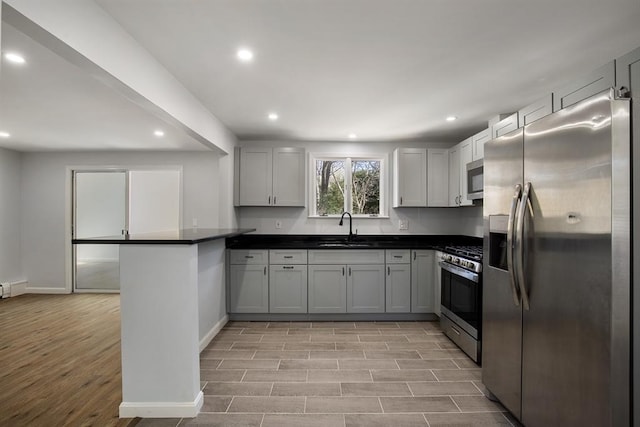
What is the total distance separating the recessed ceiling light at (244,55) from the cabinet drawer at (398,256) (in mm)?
2643

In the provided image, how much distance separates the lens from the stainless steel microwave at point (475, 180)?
3.36 meters

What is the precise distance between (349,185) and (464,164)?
1.55 meters

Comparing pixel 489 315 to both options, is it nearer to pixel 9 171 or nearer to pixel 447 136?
pixel 447 136

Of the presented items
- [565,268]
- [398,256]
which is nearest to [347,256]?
[398,256]

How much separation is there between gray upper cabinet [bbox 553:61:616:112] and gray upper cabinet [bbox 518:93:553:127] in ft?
0.13

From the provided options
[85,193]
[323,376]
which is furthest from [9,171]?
[323,376]

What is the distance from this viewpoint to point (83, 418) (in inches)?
80.8

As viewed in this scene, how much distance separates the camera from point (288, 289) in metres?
3.90

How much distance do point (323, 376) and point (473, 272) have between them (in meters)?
1.54

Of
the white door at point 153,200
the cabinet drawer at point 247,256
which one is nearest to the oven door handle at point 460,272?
the cabinet drawer at point 247,256

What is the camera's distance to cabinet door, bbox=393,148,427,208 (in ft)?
14.2

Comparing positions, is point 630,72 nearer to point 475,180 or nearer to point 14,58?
point 475,180

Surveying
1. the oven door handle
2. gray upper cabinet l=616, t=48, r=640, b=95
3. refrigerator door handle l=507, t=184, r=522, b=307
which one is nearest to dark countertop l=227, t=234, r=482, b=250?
the oven door handle

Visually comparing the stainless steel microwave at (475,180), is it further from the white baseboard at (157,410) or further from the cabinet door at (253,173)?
the white baseboard at (157,410)
